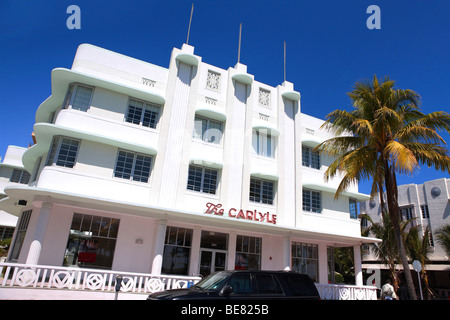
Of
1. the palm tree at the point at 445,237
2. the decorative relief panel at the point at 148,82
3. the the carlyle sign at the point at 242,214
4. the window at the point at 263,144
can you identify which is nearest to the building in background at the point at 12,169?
the decorative relief panel at the point at 148,82

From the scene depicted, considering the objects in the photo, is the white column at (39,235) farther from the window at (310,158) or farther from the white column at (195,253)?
the window at (310,158)

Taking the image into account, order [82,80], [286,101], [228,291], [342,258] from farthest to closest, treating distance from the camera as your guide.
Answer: [342,258], [286,101], [82,80], [228,291]

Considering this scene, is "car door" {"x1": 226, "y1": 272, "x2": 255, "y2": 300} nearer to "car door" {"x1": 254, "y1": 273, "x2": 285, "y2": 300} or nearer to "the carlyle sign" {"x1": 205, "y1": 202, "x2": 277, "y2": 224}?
"car door" {"x1": 254, "y1": 273, "x2": 285, "y2": 300}

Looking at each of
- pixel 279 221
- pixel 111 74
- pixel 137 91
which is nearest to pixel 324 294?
pixel 279 221

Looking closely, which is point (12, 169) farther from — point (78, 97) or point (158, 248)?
point (158, 248)

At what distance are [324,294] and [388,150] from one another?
8.70 meters

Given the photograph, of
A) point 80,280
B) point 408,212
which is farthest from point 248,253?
point 408,212

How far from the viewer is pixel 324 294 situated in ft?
54.2

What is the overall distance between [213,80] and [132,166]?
756 centimetres

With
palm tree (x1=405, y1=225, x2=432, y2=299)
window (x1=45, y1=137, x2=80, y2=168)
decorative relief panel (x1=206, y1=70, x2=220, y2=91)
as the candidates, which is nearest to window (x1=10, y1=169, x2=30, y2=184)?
window (x1=45, y1=137, x2=80, y2=168)

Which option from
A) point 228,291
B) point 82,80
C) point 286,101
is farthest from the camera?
point 286,101

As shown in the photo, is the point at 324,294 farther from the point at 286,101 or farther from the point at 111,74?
the point at 111,74

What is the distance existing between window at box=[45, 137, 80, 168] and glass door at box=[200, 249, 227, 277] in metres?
8.19

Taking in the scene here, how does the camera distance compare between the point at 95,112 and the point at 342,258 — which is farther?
the point at 342,258
